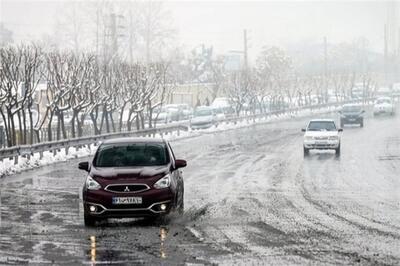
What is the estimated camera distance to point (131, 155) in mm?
16453

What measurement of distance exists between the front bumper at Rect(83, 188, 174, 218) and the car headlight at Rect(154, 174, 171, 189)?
0.35 ft

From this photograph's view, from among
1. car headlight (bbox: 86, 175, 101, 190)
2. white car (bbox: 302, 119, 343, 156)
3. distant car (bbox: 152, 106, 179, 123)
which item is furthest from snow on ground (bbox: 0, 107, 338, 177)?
car headlight (bbox: 86, 175, 101, 190)

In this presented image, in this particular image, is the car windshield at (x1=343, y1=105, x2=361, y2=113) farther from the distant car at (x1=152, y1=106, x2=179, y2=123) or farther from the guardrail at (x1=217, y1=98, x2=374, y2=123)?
the distant car at (x1=152, y1=106, x2=179, y2=123)

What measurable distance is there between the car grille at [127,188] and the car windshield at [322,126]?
2312 cm

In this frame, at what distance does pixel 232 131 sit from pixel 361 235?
157 feet

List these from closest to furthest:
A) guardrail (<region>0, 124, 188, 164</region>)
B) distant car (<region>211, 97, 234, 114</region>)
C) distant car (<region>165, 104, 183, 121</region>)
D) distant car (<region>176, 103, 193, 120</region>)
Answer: guardrail (<region>0, 124, 188, 164</region>)
distant car (<region>165, 104, 183, 121</region>)
distant car (<region>176, 103, 193, 120</region>)
distant car (<region>211, 97, 234, 114</region>)

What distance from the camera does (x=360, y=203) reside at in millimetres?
18188

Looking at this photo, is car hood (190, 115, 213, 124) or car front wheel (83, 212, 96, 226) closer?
car front wheel (83, 212, 96, 226)

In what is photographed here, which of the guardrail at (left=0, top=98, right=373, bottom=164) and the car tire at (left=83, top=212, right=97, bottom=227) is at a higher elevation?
the car tire at (left=83, top=212, right=97, bottom=227)

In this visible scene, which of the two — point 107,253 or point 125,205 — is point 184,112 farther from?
point 107,253

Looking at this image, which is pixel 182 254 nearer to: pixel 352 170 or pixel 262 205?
pixel 262 205

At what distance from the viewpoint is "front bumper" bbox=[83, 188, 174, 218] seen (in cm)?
1499

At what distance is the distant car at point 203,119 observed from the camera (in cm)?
6125

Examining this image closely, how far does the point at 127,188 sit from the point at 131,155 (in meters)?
1.52
